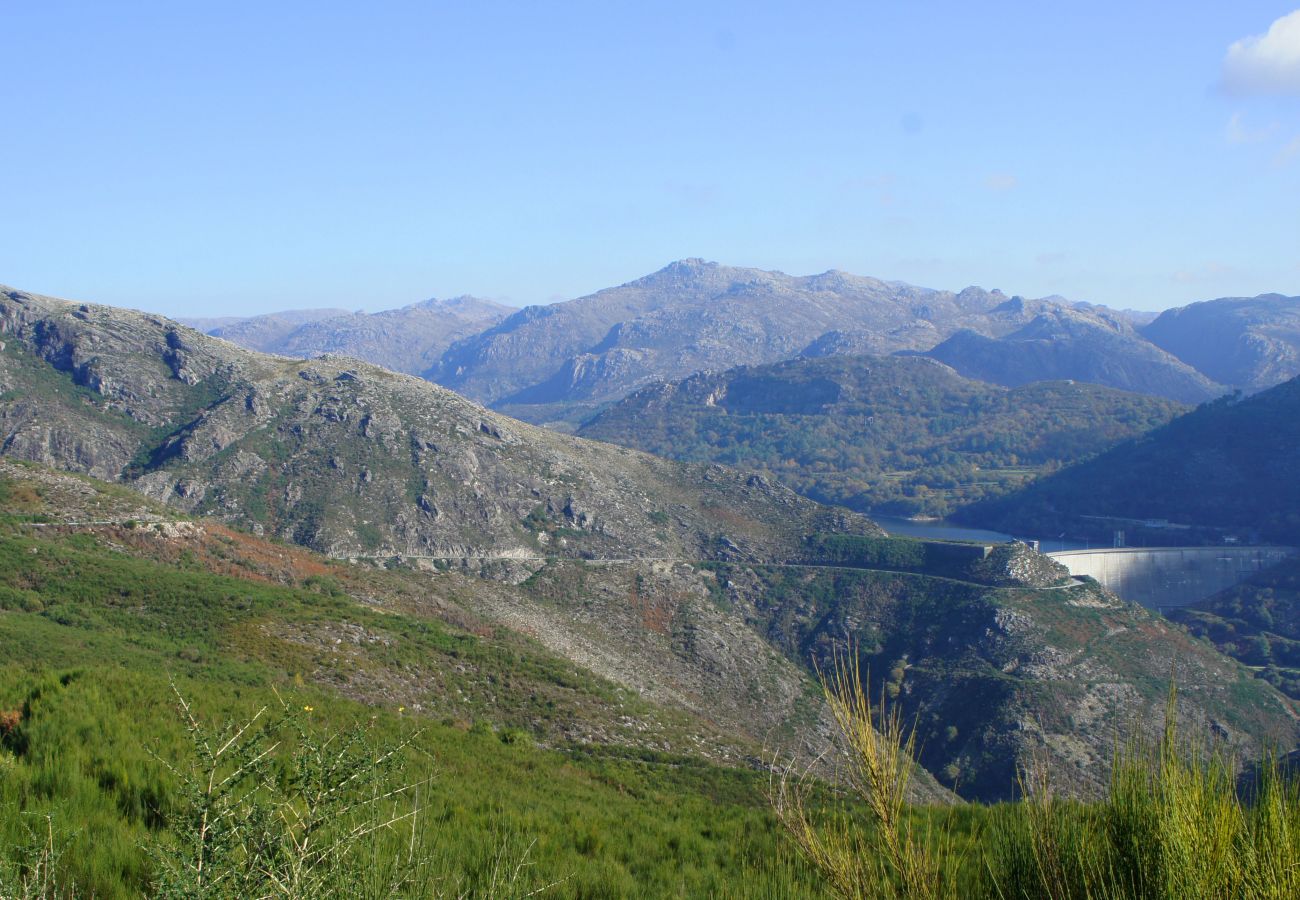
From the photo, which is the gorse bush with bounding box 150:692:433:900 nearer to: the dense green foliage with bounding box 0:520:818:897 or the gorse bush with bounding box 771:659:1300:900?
the dense green foliage with bounding box 0:520:818:897

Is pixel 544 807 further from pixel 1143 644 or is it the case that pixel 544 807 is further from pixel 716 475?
pixel 716 475

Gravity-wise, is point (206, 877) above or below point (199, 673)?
above

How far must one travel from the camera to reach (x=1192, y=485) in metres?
145

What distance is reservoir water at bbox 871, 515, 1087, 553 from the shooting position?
140 m

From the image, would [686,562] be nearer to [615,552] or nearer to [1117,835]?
[615,552]

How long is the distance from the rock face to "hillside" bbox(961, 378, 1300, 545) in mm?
68896

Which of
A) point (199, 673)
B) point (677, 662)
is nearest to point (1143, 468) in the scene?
point (677, 662)

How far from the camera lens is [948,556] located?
8694 cm

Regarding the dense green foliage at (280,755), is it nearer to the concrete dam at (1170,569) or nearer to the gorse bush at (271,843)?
the gorse bush at (271,843)

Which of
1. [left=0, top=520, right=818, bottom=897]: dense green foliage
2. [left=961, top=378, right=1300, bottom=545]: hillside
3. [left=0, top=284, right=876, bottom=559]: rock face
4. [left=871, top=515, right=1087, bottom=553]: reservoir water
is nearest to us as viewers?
[left=0, top=520, right=818, bottom=897]: dense green foliage

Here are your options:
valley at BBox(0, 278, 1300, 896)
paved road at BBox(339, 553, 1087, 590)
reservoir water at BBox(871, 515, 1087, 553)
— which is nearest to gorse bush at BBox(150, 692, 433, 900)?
valley at BBox(0, 278, 1300, 896)

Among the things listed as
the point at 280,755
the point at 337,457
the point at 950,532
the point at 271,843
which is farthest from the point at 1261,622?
the point at 271,843

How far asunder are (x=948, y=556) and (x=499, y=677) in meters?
57.5

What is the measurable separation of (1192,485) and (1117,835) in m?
161
